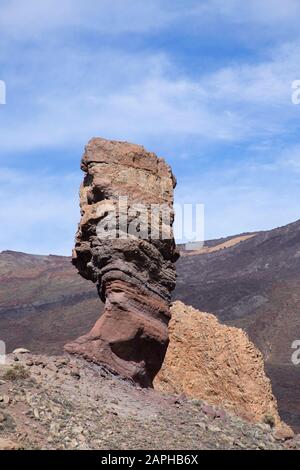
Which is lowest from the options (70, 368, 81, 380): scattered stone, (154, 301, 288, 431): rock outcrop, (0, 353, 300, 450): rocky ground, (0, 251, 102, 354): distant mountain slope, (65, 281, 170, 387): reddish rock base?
(0, 251, 102, 354): distant mountain slope

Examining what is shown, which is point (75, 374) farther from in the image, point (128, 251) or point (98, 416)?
point (128, 251)

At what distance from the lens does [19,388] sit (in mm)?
9352

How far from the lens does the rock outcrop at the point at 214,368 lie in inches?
736

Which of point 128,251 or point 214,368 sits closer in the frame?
point 128,251

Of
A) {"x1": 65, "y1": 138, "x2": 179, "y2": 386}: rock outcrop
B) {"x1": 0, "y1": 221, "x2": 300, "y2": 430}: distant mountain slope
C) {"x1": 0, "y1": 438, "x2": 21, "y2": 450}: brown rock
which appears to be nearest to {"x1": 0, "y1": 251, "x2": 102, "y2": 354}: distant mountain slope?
{"x1": 0, "y1": 221, "x2": 300, "y2": 430}: distant mountain slope

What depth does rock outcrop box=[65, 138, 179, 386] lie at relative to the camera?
1158cm

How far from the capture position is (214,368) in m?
19.1

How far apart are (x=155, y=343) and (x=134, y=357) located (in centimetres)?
46

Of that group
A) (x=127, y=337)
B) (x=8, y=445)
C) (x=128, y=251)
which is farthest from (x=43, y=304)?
(x=8, y=445)

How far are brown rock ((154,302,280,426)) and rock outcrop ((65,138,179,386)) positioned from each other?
6.30 meters

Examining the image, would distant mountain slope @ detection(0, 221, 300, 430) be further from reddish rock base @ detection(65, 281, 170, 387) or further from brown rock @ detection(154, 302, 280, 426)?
reddish rock base @ detection(65, 281, 170, 387)

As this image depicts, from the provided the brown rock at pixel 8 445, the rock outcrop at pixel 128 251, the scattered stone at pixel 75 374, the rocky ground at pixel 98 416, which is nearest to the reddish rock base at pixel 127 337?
the rock outcrop at pixel 128 251

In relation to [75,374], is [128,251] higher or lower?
higher
